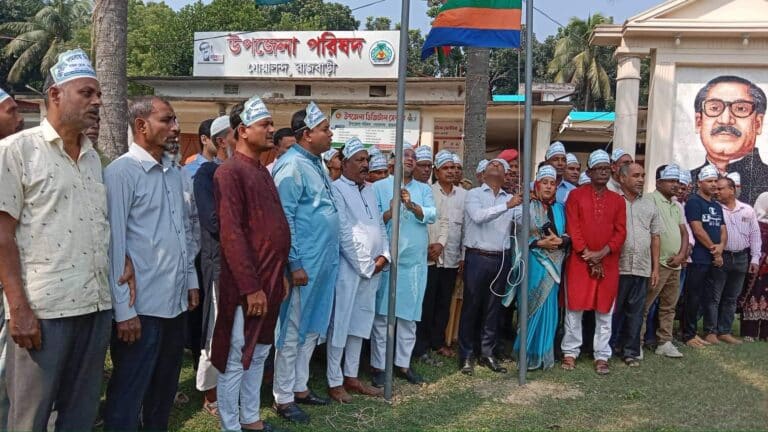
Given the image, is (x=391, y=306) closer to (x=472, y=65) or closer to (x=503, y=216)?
(x=503, y=216)

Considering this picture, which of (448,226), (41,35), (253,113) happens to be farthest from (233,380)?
(41,35)

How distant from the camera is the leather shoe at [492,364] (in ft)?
18.2

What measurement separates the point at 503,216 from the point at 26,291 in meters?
3.96

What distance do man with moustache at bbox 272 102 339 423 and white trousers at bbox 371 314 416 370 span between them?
0.85m

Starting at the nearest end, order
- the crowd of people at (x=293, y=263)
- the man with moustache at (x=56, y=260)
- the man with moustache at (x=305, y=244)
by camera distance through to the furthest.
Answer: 1. the man with moustache at (x=56, y=260)
2. the crowd of people at (x=293, y=263)
3. the man with moustache at (x=305, y=244)

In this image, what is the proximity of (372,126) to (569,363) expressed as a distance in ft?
34.8

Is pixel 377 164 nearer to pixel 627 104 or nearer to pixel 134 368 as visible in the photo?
pixel 134 368

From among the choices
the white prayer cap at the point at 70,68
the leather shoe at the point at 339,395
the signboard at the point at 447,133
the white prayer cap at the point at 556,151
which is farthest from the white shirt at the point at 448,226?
the signboard at the point at 447,133

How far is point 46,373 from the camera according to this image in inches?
102

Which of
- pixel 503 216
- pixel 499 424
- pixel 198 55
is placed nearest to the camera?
pixel 499 424

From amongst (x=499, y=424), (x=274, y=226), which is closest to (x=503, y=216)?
(x=499, y=424)

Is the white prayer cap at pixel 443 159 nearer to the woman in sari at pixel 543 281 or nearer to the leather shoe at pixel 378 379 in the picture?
the woman in sari at pixel 543 281

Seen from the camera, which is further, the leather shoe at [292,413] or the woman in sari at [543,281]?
the woman in sari at [543,281]

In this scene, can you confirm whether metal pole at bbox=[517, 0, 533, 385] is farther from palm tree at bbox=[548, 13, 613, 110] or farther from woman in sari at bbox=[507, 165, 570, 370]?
palm tree at bbox=[548, 13, 613, 110]
